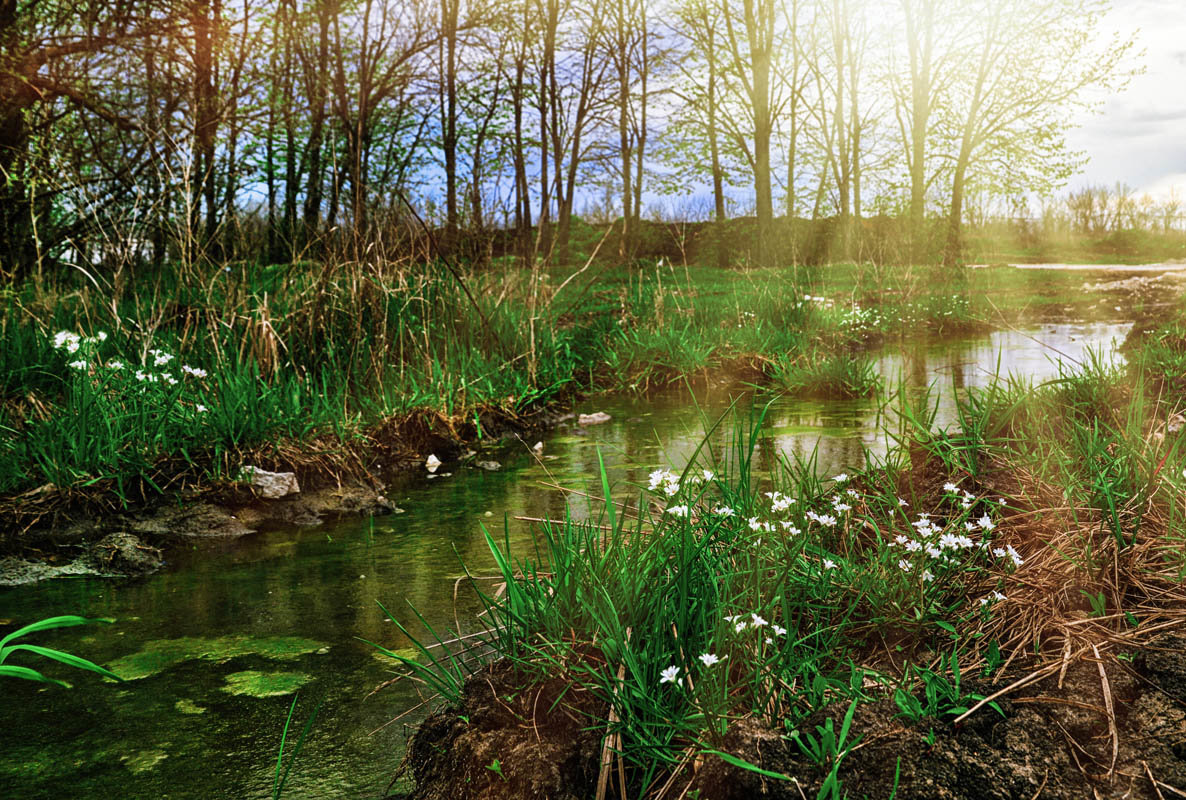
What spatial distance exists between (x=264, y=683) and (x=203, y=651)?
1.15ft

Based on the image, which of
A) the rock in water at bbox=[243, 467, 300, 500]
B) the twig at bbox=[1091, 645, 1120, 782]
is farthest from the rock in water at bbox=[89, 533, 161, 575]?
the twig at bbox=[1091, 645, 1120, 782]

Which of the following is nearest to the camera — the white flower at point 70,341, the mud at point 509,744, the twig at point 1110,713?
the twig at point 1110,713

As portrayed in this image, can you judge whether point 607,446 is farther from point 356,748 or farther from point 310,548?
point 356,748

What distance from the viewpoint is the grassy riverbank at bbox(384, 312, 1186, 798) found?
58.4 inches

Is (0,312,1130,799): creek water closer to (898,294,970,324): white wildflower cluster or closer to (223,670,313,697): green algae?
(223,670,313,697): green algae

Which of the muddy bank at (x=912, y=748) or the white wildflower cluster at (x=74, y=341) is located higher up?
the white wildflower cluster at (x=74, y=341)

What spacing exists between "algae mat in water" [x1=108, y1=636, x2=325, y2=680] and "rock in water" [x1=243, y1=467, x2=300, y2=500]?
4.09 feet

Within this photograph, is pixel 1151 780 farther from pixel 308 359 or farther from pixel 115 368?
pixel 308 359

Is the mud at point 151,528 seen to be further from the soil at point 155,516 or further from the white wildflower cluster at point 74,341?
the white wildflower cluster at point 74,341

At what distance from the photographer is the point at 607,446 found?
15.8 feet

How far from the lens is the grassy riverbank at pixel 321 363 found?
147 inches

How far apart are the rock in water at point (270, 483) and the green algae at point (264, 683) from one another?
1557 millimetres

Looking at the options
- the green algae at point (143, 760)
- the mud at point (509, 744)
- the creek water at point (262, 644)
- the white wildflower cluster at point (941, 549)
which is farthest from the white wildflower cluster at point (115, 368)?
the white wildflower cluster at point (941, 549)

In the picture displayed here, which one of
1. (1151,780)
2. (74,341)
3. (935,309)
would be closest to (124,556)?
(74,341)
